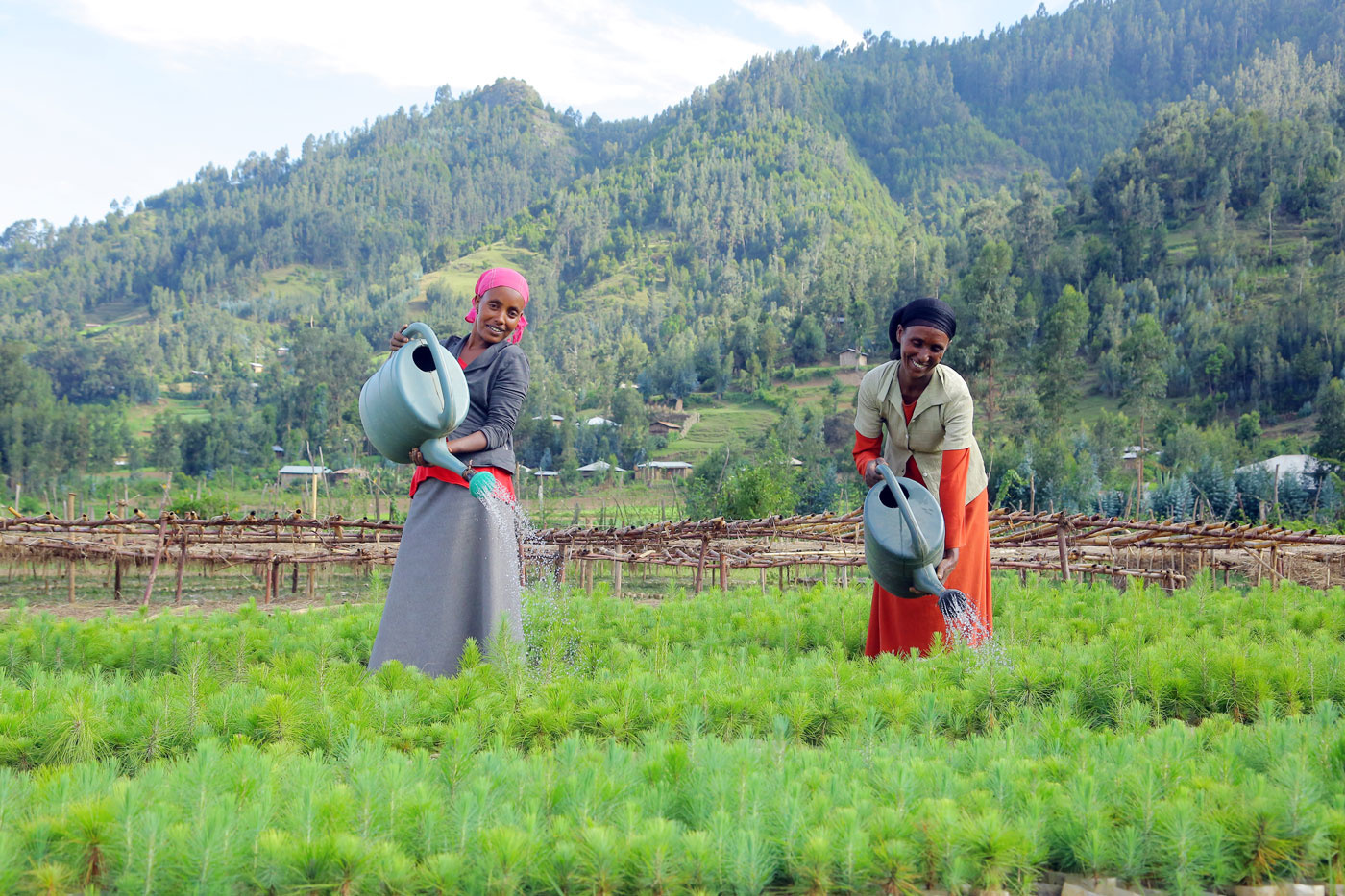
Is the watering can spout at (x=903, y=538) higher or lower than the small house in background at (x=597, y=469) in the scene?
higher

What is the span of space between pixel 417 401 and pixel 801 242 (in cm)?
10489

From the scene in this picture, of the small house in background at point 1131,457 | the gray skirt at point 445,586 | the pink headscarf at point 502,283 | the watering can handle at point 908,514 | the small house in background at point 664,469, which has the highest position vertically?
the pink headscarf at point 502,283

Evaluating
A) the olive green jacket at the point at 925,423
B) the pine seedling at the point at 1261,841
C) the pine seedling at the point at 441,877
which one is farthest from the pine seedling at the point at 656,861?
the olive green jacket at the point at 925,423

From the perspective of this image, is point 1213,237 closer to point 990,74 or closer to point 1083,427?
point 1083,427

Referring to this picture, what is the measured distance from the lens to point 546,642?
4.06 m

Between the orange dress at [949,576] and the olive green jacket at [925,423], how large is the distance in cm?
4

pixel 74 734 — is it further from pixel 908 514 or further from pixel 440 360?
pixel 908 514

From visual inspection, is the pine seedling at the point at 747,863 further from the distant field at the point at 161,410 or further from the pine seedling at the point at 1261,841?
the distant field at the point at 161,410

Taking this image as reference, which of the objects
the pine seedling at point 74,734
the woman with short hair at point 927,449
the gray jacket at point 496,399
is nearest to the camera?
the pine seedling at point 74,734

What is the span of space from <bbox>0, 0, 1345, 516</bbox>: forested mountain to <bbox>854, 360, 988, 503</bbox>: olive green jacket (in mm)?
25787

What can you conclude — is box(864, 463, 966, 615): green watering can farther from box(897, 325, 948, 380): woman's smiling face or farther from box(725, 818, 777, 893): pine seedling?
box(725, 818, 777, 893): pine seedling

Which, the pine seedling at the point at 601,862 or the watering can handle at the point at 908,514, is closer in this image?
the pine seedling at the point at 601,862

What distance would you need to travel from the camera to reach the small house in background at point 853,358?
175ft

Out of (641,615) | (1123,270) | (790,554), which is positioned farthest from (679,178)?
(641,615)
